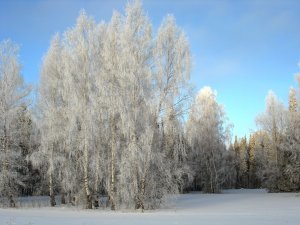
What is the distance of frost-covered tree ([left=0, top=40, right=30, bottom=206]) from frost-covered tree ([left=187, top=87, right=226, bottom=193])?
25.0 m

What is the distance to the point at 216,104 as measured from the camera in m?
53.1

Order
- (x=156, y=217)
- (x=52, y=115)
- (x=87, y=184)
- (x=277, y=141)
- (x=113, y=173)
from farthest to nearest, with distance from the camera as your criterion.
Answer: (x=277, y=141)
(x=52, y=115)
(x=87, y=184)
(x=113, y=173)
(x=156, y=217)

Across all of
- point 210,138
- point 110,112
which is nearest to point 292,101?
point 210,138

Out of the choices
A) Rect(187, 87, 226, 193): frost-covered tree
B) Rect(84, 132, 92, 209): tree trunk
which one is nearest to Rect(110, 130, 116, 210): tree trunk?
Rect(84, 132, 92, 209): tree trunk

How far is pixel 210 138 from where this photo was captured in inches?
2088

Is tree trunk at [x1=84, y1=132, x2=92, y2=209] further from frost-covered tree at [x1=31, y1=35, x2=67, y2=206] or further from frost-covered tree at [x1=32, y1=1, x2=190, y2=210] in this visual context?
frost-covered tree at [x1=31, y1=35, x2=67, y2=206]

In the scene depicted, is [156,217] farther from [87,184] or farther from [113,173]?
[87,184]

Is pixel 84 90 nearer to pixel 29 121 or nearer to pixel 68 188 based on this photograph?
pixel 68 188

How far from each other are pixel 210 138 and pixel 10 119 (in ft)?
96.4

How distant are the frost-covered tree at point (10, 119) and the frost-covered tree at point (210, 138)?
25.0 meters

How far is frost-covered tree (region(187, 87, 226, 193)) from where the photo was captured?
52.5 meters

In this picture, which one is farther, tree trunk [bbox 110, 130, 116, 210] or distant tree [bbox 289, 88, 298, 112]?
distant tree [bbox 289, 88, 298, 112]

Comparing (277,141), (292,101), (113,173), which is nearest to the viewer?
(113,173)

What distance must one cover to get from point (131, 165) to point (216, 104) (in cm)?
3112
